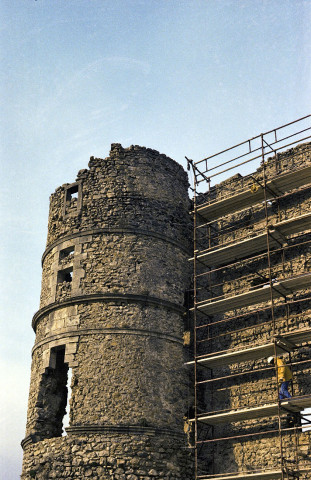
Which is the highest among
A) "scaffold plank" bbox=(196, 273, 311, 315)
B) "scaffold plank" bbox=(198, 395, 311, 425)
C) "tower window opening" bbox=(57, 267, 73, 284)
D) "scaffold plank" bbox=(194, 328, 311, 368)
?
"tower window opening" bbox=(57, 267, 73, 284)

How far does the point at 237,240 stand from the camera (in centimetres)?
1708

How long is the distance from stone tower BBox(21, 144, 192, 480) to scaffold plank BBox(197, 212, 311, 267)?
0.93 meters

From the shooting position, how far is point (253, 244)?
53.6 feet

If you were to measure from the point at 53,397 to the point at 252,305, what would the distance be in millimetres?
5661

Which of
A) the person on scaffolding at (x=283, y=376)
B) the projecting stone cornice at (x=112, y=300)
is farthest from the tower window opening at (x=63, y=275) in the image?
the person on scaffolding at (x=283, y=376)

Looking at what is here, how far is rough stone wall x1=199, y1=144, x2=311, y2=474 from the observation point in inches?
585

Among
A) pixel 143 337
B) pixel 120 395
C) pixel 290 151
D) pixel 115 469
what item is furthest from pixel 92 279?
pixel 290 151

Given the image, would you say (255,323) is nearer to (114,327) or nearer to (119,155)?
(114,327)

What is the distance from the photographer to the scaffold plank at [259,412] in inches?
528

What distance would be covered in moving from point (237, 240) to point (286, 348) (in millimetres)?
3697

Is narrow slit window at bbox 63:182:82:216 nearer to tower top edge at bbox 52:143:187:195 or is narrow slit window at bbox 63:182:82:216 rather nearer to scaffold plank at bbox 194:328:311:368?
tower top edge at bbox 52:143:187:195

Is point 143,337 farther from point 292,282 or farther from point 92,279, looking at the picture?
point 292,282

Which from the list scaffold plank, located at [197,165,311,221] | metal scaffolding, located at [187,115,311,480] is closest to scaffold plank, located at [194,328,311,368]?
metal scaffolding, located at [187,115,311,480]

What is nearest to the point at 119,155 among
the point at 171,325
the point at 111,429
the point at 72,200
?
the point at 72,200
